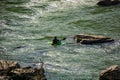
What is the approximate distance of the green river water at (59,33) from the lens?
20141mm

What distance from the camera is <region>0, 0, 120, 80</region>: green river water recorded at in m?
20.1

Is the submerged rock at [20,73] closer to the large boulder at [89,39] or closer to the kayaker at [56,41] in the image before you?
the kayaker at [56,41]

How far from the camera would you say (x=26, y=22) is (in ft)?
97.9

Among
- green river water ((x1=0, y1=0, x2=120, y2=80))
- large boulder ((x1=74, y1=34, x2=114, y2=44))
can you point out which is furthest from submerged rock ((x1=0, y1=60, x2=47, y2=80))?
large boulder ((x1=74, y1=34, x2=114, y2=44))

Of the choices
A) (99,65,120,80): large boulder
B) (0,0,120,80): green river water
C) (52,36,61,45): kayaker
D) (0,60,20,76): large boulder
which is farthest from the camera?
(52,36,61,45): kayaker

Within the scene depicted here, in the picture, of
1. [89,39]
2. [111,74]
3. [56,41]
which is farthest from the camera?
[89,39]

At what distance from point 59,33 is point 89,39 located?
3.28 m

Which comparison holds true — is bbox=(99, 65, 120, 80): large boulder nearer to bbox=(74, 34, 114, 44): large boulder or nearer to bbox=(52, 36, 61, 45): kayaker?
bbox=(74, 34, 114, 44): large boulder

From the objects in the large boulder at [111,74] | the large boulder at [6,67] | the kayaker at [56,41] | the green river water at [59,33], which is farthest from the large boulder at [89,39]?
the large boulder at [6,67]

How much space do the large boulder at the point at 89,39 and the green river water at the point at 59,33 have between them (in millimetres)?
472

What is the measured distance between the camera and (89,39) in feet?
79.3

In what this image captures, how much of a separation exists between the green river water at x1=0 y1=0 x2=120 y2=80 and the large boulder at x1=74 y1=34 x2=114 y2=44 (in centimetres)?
47

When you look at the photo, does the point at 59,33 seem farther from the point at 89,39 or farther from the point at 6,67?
the point at 6,67

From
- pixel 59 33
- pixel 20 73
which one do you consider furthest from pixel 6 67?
pixel 59 33
